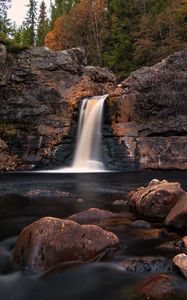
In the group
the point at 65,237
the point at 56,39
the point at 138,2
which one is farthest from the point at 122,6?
the point at 65,237

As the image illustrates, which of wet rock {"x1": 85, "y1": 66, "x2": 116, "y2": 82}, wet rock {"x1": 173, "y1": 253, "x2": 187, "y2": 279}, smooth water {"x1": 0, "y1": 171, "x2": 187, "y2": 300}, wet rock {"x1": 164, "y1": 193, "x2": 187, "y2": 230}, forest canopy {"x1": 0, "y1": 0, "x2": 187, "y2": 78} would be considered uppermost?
forest canopy {"x1": 0, "y1": 0, "x2": 187, "y2": 78}

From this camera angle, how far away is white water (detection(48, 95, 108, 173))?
95.0 feet

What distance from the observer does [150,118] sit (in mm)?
29969

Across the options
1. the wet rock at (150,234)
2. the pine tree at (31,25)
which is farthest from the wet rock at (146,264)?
the pine tree at (31,25)

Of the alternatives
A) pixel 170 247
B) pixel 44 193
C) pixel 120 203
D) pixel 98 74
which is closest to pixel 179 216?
pixel 170 247

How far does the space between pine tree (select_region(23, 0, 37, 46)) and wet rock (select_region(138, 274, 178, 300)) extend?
63742 millimetres

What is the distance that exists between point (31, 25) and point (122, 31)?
1128 inches

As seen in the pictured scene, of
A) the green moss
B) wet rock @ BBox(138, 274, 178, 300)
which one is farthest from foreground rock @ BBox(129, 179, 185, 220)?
the green moss

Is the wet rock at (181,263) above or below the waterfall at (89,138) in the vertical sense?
below

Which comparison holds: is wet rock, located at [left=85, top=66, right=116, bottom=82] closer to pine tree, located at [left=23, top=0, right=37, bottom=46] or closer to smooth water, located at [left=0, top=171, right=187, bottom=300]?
smooth water, located at [left=0, top=171, right=187, bottom=300]

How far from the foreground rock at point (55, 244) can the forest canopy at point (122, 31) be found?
35068mm

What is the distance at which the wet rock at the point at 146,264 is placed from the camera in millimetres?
7902

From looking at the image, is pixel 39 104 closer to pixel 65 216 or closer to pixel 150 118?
pixel 150 118

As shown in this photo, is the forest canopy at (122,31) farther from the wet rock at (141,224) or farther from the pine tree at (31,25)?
the wet rock at (141,224)
